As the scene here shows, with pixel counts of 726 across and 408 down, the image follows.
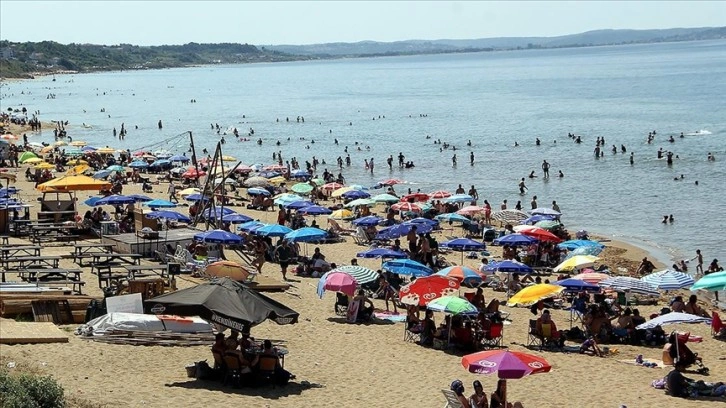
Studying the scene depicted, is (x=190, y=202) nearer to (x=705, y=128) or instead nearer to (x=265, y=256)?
(x=265, y=256)

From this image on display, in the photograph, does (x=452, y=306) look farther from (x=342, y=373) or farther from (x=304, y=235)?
(x=304, y=235)

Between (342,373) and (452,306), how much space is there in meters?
2.78

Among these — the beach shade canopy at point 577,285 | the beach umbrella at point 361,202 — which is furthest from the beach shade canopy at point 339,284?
the beach umbrella at point 361,202

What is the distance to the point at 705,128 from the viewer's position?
242 feet

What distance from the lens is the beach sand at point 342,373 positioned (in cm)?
1273

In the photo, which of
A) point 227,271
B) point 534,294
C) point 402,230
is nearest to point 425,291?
point 534,294

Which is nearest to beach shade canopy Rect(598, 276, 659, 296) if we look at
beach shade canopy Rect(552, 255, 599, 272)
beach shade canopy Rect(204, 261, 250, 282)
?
beach shade canopy Rect(552, 255, 599, 272)

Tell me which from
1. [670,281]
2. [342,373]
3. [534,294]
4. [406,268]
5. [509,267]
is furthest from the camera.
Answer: [509,267]

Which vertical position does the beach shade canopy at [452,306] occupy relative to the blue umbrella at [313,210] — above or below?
above

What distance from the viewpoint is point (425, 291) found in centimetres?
1791

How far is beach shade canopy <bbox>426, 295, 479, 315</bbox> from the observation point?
16625 mm

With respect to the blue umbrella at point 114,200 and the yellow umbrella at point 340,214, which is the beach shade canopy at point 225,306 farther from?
the yellow umbrella at point 340,214

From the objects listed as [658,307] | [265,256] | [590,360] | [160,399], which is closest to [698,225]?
[658,307]

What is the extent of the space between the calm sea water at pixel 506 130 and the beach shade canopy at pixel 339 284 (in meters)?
15.3
